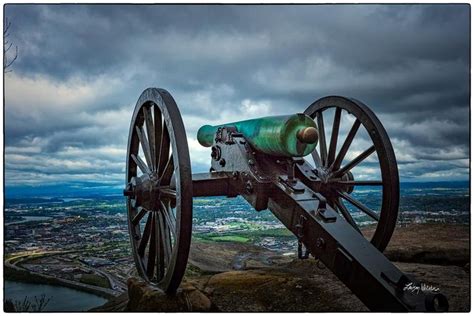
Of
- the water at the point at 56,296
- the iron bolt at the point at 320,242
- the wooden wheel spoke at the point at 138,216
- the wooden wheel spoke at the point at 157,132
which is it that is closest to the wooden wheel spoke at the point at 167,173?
the wooden wheel spoke at the point at 157,132

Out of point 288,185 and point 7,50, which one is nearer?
point 288,185

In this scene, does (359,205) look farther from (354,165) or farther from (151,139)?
(151,139)

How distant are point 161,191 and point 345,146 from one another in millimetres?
1902

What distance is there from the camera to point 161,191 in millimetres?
3865

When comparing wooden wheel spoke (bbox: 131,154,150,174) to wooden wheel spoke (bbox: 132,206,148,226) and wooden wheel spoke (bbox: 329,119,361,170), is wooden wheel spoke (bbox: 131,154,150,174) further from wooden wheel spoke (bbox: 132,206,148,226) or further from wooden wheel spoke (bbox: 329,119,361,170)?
wooden wheel spoke (bbox: 329,119,361,170)

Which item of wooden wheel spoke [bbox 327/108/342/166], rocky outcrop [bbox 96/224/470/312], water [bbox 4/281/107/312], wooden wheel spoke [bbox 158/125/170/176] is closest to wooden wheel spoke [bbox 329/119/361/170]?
wooden wheel spoke [bbox 327/108/342/166]

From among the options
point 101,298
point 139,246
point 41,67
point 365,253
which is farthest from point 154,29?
point 365,253

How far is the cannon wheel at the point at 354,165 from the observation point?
407cm

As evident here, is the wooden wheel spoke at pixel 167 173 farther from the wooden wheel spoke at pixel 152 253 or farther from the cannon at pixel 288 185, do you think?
the wooden wheel spoke at pixel 152 253

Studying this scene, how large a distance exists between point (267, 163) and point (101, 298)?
1867mm

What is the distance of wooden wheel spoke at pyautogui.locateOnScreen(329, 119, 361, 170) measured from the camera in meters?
4.44

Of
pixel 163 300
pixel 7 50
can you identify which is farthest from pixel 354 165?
pixel 7 50

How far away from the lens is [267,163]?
13.4 feet

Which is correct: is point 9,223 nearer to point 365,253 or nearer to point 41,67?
point 41,67
